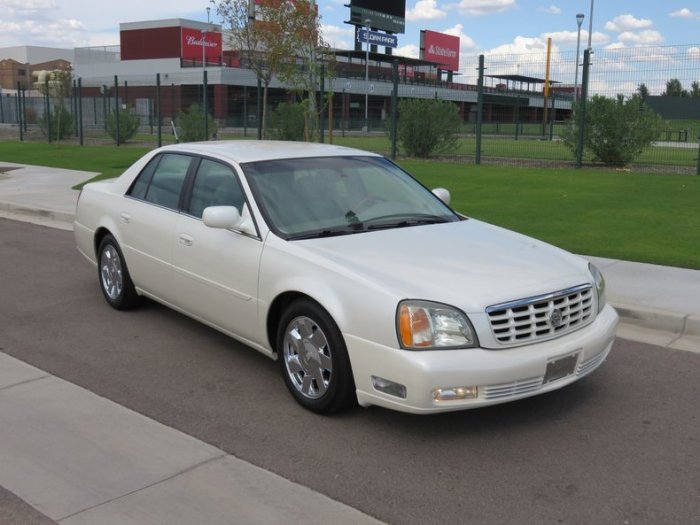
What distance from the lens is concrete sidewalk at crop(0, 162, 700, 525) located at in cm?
334

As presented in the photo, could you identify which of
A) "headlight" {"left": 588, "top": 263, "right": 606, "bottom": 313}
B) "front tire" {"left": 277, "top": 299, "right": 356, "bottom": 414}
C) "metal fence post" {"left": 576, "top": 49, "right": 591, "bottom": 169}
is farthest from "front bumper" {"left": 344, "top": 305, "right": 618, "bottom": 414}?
"metal fence post" {"left": 576, "top": 49, "right": 591, "bottom": 169}

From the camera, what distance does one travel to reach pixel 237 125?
120ft

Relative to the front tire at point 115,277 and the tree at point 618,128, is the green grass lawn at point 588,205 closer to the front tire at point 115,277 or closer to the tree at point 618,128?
the tree at point 618,128

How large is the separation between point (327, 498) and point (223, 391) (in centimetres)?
155

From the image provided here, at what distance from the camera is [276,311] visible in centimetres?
465

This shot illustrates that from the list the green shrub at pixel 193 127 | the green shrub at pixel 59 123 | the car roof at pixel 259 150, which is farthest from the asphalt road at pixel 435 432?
the green shrub at pixel 59 123

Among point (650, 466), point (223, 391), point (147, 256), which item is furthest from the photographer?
point (147, 256)

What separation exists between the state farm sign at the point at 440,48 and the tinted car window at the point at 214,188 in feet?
308

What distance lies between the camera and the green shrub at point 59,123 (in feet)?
104

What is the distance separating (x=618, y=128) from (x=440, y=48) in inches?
3426

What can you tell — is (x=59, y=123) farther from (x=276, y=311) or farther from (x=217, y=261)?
(x=276, y=311)

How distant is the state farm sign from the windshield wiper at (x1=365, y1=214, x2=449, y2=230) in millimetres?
94078

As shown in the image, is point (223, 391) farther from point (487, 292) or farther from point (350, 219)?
point (487, 292)

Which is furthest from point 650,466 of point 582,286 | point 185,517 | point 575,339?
point 185,517
